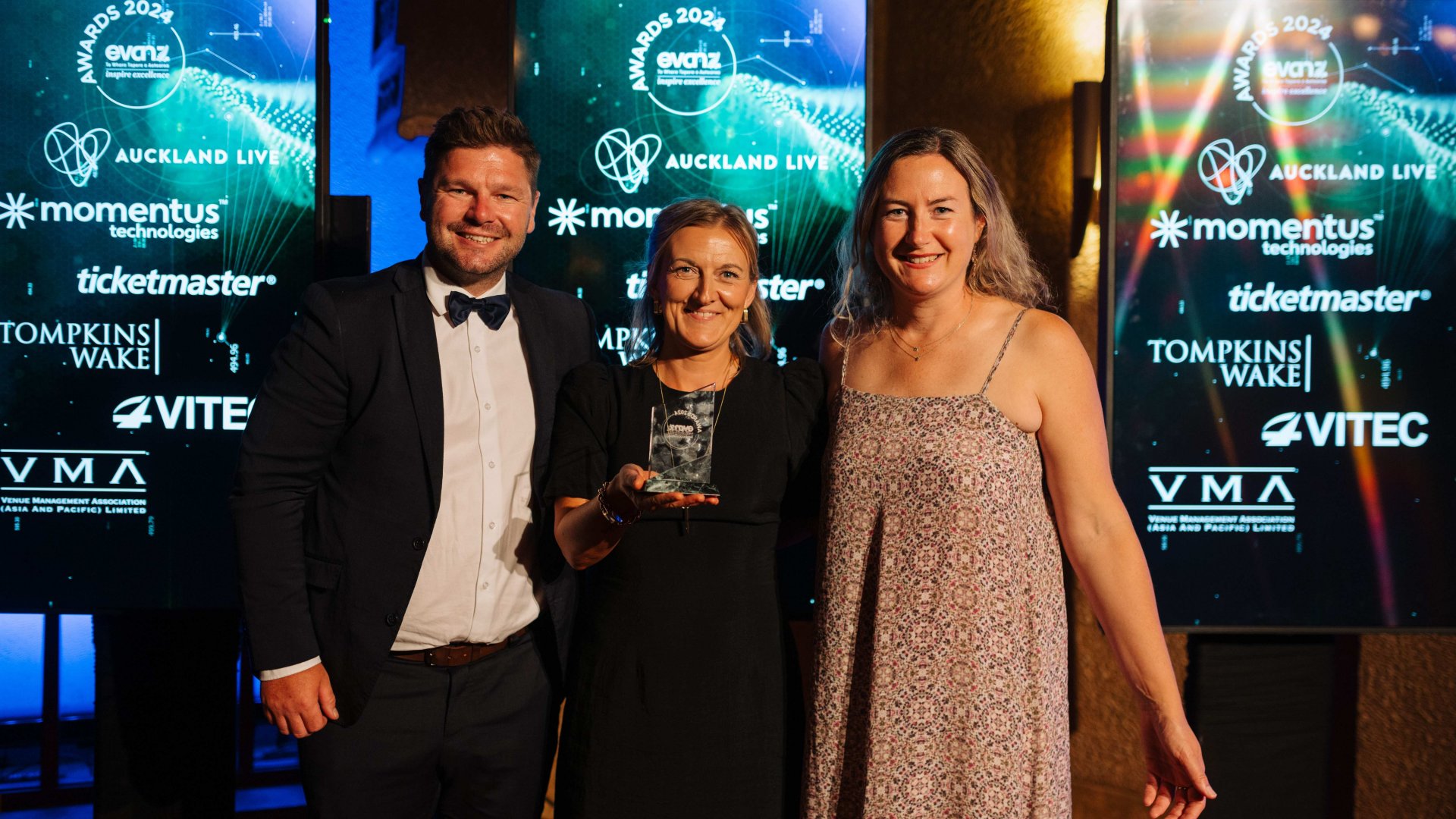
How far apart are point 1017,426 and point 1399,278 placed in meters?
1.40

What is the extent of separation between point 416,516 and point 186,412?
1.08 m

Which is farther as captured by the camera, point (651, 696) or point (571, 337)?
point (571, 337)

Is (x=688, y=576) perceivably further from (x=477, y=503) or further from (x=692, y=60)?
(x=692, y=60)

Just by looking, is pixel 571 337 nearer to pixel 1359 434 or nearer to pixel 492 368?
pixel 492 368

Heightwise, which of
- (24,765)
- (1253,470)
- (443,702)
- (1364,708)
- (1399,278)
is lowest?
(24,765)

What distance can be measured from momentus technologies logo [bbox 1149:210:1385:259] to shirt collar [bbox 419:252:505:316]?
168 cm

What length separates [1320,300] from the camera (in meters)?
2.63

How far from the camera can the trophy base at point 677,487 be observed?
165 centimetres

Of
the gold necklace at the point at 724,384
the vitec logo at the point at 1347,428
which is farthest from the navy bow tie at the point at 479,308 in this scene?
the vitec logo at the point at 1347,428

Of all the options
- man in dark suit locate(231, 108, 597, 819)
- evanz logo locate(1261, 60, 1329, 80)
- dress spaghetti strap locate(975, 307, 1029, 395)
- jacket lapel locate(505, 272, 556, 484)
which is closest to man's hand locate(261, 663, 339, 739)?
man in dark suit locate(231, 108, 597, 819)

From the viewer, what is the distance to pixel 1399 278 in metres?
2.62

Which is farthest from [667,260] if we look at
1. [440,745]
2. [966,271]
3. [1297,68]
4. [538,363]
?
[1297,68]

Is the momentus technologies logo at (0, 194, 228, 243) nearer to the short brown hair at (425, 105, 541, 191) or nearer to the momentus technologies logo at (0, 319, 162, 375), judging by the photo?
the momentus technologies logo at (0, 319, 162, 375)

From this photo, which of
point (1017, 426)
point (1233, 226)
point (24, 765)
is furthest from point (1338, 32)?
point (24, 765)
